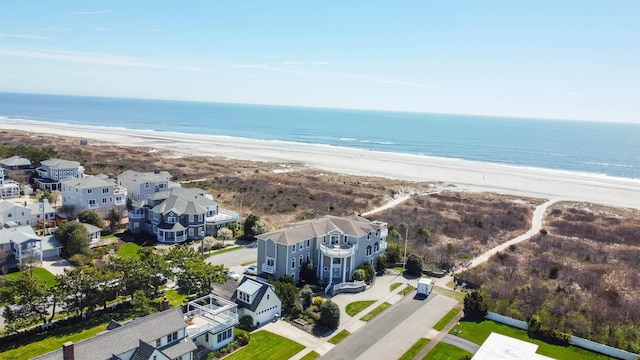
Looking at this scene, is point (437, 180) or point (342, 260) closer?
point (342, 260)

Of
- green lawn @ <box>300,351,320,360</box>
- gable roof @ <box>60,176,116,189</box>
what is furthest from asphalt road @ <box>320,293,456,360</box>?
gable roof @ <box>60,176,116,189</box>

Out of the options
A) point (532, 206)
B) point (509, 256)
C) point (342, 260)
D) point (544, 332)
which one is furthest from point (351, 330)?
point (532, 206)

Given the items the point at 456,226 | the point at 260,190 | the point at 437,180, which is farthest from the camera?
the point at 437,180

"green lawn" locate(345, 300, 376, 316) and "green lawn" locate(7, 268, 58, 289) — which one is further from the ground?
"green lawn" locate(7, 268, 58, 289)

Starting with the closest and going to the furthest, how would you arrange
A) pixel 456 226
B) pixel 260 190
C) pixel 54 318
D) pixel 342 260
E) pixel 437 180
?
pixel 54 318
pixel 342 260
pixel 456 226
pixel 260 190
pixel 437 180

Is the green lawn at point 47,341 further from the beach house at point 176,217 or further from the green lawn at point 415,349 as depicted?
the green lawn at point 415,349

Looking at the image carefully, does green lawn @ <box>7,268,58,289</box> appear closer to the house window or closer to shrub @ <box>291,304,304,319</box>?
shrub @ <box>291,304,304,319</box>

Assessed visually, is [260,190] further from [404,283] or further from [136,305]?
[136,305]
